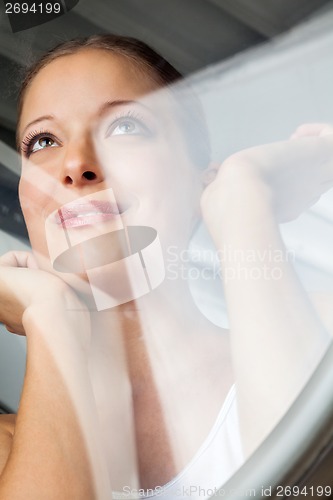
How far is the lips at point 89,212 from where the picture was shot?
0.50 meters

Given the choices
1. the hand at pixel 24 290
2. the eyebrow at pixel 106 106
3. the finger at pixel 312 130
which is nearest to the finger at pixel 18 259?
the hand at pixel 24 290

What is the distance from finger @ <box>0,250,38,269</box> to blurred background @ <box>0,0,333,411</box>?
146 millimetres

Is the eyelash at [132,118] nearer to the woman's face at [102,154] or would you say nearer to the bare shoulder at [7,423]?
the woman's face at [102,154]

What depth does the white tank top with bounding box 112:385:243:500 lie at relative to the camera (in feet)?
1.37

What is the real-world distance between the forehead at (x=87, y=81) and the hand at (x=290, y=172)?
0.13 metres

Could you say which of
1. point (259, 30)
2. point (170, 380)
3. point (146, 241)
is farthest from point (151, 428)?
point (259, 30)

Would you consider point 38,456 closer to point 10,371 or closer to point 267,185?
point 10,371

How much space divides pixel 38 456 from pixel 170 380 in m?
0.11

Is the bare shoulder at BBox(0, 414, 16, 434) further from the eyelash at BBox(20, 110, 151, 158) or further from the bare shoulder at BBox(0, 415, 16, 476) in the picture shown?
the eyelash at BBox(20, 110, 151, 158)

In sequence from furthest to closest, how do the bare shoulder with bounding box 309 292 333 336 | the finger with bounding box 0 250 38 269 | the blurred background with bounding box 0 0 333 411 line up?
the finger with bounding box 0 250 38 269 → the blurred background with bounding box 0 0 333 411 → the bare shoulder with bounding box 309 292 333 336

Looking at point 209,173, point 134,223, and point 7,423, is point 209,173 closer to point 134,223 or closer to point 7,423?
point 134,223

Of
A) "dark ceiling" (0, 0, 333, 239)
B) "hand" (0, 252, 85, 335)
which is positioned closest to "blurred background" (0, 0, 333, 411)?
"dark ceiling" (0, 0, 333, 239)

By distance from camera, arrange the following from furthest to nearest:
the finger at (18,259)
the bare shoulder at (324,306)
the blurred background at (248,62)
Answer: the finger at (18,259) < the blurred background at (248,62) < the bare shoulder at (324,306)

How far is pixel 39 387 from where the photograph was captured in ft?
1.63
